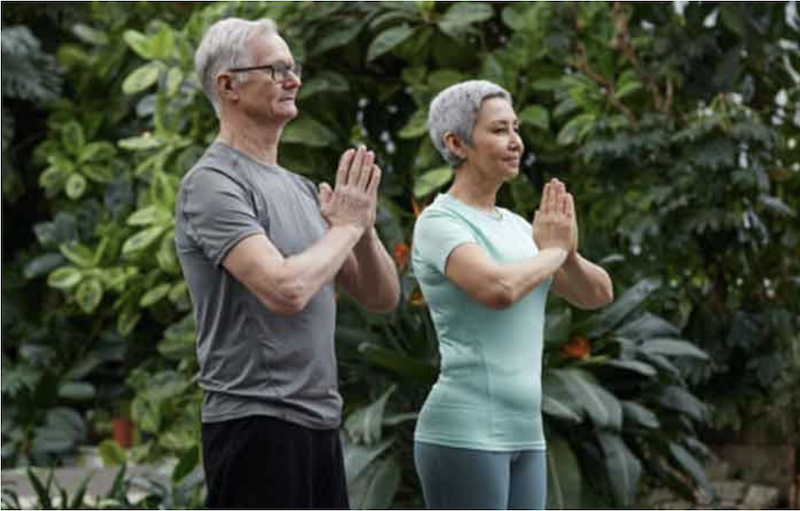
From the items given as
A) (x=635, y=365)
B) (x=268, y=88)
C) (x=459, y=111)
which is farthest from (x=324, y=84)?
(x=268, y=88)

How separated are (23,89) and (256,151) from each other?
6435 millimetres

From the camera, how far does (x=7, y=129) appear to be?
8.92m

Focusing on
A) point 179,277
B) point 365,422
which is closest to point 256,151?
point 365,422

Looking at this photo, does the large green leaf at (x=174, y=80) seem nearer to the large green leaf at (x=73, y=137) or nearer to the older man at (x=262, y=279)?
the large green leaf at (x=73, y=137)

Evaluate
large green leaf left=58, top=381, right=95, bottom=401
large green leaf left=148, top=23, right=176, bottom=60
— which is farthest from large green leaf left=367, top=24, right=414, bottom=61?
large green leaf left=58, top=381, right=95, bottom=401

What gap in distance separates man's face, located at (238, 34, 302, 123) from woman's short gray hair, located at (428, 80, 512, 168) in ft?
1.45

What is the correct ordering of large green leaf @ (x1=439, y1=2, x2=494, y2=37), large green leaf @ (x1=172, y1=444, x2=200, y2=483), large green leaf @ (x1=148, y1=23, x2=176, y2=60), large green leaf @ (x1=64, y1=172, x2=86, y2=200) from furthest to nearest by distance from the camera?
1. large green leaf @ (x1=64, y1=172, x2=86, y2=200)
2. large green leaf @ (x1=148, y1=23, x2=176, y2=60)
3. large green leaf @ (x1=439, y1=2, x2=494, y2=37)
4. large green leaf @ (x1=172, y1=444, x2=200, y2=483)

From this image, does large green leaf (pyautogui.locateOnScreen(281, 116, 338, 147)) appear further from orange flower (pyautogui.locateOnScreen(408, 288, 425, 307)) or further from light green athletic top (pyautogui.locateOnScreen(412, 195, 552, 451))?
light green athletic top (pyautogui.locateOnScreen(412, 195, 552, 451))

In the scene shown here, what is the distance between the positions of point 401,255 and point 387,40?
147cm

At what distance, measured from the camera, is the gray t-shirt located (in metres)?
2.52

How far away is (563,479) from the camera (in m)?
5.65

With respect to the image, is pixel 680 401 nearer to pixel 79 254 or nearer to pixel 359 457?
pixel 359 457

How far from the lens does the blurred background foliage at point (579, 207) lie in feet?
19.6

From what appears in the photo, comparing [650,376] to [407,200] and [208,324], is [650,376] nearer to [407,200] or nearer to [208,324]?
[407,200]
